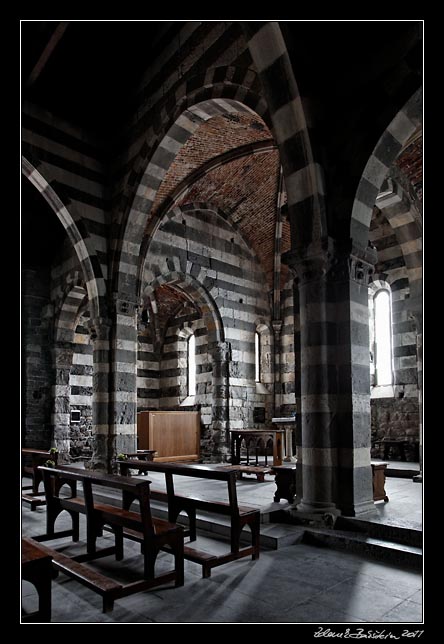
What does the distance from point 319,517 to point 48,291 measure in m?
12.0

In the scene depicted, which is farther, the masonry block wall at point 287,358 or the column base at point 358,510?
the masonry block wall at point 287,358

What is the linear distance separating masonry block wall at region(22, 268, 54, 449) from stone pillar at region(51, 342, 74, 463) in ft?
0.77

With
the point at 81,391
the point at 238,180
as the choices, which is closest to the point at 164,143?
the point at 238,180

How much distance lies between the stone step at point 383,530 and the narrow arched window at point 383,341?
7.45 meters

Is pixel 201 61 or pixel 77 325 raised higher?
pixel 201 61

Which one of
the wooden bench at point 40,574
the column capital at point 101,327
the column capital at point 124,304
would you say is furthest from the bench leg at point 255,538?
the column capital at point 124,304

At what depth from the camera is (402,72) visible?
5855 millimetres

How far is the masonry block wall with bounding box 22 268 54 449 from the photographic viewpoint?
14.2 metres

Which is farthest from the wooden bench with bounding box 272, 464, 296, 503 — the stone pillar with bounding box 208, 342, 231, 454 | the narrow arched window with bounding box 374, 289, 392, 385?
the stone pillar with bounding box 208, 342, 231, 454

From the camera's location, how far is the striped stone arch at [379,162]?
597 centimetres

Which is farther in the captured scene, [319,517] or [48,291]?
[48,291]

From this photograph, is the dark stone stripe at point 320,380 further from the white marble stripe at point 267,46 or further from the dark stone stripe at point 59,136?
the dark stone stripe at point 59,136

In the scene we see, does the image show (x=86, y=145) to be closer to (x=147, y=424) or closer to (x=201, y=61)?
(x=201, y=61)

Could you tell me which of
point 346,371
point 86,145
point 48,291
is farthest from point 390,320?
point 48,291
